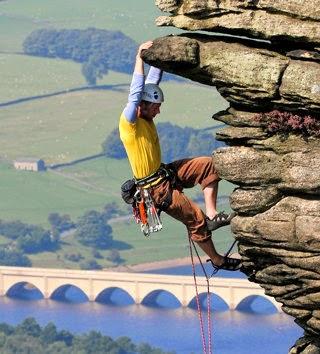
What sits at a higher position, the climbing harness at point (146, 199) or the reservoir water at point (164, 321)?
the reservoir water at point (164, 321)

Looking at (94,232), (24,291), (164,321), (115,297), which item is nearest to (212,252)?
(164,321)

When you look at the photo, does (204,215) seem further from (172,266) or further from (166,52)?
(172,266)

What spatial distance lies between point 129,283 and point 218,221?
12586cm

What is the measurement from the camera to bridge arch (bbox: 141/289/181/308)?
145 meters

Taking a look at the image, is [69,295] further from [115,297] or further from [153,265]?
[153,265]

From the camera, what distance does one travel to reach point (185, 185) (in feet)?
62.6

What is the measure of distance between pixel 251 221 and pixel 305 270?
66 centimetres

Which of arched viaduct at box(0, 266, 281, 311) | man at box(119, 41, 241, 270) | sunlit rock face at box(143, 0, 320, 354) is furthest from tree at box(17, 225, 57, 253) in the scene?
sunlit rock face at box(143, 0, 320, 354)

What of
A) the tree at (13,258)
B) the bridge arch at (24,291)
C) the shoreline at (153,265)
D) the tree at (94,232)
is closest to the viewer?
the bridge arch at (24,291)

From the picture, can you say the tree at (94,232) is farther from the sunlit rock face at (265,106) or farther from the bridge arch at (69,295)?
the sunlit rock face at (265,106)

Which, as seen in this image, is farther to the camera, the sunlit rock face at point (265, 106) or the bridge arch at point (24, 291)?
the bridge arch at point (24, 291)

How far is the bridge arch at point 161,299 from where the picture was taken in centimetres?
14512

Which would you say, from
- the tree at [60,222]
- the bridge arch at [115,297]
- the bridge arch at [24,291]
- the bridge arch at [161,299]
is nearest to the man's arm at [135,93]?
the bridge arch at [161,299]

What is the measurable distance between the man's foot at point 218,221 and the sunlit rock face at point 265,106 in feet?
2.61
